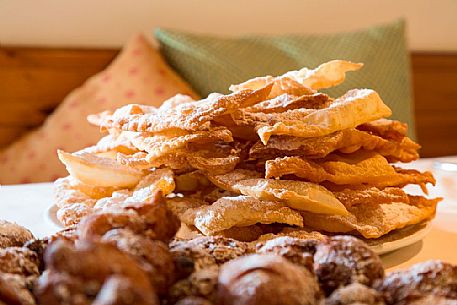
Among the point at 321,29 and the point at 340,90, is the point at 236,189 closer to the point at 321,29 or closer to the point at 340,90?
the point at 340,90

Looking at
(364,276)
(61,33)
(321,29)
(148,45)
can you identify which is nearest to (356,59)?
(321,29)

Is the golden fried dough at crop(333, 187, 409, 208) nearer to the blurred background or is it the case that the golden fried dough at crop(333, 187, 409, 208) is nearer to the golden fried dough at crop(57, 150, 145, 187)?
the golden fried dough at crop(57, 150, 145, 187)

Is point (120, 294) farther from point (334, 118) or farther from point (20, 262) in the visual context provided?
point (334, 118)

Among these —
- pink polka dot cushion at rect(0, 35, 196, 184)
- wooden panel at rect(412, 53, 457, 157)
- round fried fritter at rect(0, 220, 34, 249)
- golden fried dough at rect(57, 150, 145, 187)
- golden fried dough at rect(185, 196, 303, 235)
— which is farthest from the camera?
wooden panel at rect(412, 53, 457, 157)

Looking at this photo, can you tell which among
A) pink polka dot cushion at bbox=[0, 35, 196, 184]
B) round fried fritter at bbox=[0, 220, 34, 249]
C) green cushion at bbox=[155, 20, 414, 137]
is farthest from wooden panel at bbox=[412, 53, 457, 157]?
round fried fritter at bbox=[0, 220, 34, 249]

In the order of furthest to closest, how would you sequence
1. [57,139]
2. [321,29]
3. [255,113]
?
1. [321,29]
2. [57,139]
3. [255,113]

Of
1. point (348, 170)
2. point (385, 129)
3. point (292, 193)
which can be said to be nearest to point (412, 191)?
point (385, 129)

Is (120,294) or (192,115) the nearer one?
(120,294)
